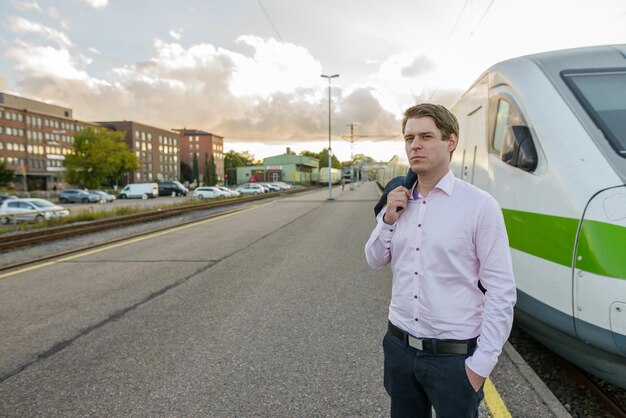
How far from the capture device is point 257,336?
446 centimetres

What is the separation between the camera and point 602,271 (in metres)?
2.56


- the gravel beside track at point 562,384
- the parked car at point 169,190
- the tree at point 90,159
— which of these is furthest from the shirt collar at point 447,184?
the tree at point 90,159

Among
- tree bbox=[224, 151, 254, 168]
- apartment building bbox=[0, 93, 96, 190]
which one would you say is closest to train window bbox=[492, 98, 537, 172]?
apartment building bbox=[0, 93, 96, 190]

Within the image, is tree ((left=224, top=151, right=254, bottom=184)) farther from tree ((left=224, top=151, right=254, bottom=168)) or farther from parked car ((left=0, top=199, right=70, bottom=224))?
parked car ((left=0, top=199, right=70, bottom=224))

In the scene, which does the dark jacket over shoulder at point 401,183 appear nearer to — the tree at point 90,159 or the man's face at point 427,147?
the man's face at point 427,147

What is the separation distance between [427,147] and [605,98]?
2.65 m

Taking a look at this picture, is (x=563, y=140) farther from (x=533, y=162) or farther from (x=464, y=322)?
(x=464, y=322)

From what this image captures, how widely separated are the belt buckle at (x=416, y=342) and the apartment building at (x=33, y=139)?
9051 cm

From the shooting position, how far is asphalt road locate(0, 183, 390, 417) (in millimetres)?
3188

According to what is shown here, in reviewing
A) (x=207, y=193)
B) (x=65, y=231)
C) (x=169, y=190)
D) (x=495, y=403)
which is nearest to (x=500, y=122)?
(x=495, y=403)

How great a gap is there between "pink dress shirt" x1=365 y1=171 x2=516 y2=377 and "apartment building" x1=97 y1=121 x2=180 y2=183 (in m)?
103

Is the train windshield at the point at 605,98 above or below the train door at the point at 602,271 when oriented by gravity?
above

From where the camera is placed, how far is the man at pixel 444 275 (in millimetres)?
1655

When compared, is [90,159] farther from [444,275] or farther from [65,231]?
[444,275]
